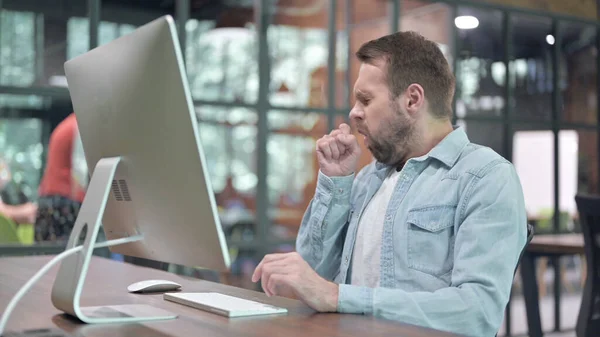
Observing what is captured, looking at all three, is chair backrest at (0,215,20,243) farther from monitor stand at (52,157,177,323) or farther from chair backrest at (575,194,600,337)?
chair backrest at (575,194,600,337)

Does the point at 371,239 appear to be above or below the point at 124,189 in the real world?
below

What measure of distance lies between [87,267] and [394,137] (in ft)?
2.78

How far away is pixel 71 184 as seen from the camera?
3.74 m

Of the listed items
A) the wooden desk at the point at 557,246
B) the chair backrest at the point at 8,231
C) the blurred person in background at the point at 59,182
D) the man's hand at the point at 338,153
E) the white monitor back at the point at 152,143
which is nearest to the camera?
the white monitor back at the point at 152,143

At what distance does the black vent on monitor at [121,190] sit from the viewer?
1.41 meters

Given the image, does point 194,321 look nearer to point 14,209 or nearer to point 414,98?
point 414,98

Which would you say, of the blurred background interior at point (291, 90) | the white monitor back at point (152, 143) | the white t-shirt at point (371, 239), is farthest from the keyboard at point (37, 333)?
the blurred background interior at point (291, 90)

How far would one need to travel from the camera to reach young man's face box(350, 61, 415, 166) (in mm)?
1813

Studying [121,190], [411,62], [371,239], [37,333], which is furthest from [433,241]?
[37,333]

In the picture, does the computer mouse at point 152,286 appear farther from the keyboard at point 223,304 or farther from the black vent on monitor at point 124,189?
the black vent on monitor at point 124,189

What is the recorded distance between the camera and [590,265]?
3.03 metres

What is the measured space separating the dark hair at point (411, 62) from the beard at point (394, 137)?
6 centimetres

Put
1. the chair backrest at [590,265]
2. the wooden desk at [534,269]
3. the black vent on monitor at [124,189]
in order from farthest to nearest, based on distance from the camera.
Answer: the wooden desk at [534,269] < the chair backrest at [590,265] < the black vent on monitor at [124,189]

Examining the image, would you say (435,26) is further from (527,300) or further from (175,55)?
(175,55)
